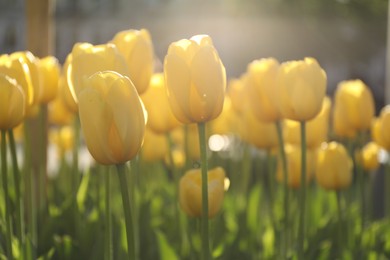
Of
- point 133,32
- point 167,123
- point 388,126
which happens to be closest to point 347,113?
point 388,126

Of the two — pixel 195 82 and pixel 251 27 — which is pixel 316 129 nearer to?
pixel 195 82

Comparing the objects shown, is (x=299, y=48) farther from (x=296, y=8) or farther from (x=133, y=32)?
(x=133, y=32)

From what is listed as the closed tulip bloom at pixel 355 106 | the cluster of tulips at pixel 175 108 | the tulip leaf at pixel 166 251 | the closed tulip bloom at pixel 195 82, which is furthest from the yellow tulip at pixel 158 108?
the closed tulip bloom at pixel 195 82

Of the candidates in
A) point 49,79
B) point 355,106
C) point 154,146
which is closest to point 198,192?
point 49,79

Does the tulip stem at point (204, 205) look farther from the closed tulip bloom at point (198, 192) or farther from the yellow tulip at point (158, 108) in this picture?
the yellow tulip at point (158, 108)

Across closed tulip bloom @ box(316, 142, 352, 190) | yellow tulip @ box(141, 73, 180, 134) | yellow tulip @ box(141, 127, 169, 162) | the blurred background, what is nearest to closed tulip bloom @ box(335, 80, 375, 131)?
→ closed tulip bloom @ box(316, 142, 352, 190)

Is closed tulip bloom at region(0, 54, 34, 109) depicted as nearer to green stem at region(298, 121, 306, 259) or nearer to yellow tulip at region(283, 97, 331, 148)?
green stem at region(298, 121, 306, 259)
